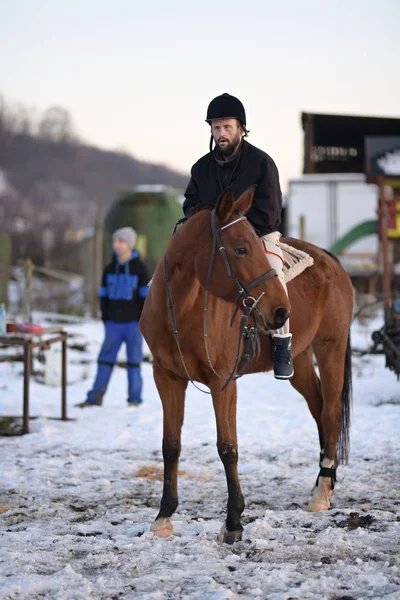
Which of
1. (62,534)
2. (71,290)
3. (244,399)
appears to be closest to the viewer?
(62,534)

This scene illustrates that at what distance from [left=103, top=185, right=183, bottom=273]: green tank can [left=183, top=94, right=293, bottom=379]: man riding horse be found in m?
22.8

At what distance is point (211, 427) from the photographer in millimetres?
7047

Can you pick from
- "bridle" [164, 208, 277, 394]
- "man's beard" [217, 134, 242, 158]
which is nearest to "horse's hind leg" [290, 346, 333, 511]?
"bridle" [164, 208, 277, 394]

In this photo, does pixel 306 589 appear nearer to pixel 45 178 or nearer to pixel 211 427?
pixel 211 427

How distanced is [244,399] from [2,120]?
3837 centimetres

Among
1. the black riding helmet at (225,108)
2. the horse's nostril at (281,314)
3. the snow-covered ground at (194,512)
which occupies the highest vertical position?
the black riding helmet at (225,108)

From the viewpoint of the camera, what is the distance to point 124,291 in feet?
27.8

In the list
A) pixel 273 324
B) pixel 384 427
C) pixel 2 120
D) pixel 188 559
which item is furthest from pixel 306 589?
pixel 2 120

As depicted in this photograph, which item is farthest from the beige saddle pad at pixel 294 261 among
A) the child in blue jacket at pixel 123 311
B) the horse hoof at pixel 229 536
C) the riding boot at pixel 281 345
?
the child in blue jacket at pixel 123 311

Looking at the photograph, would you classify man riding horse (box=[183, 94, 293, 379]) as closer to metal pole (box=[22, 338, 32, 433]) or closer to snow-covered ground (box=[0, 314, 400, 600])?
snow-covered ground (box=[0, 314, 400, 600])

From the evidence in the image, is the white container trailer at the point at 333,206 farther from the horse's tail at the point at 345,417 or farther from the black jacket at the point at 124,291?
the horse's tail at the point at 345,417

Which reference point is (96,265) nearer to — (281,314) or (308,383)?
(308,383)

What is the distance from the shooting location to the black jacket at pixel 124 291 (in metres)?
8.46

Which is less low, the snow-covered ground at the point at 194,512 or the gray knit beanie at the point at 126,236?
the gray knit beanie at the point at 126,236
